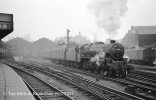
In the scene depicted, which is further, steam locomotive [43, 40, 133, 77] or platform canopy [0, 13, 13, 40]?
steam locomotive [43, 40, 133, 77]

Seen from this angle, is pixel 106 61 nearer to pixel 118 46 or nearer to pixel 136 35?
pixel 118 46

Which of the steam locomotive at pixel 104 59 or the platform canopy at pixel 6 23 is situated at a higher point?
the platform canopy at pixel 6 23

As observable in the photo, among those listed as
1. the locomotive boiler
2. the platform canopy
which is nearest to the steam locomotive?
the locomotive boiler

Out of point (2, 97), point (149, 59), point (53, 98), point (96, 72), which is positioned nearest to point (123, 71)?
point (96, 72)

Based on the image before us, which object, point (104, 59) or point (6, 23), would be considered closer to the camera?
point (6, 23)

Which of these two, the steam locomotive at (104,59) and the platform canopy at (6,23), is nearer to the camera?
the platform canopy at (6,23)

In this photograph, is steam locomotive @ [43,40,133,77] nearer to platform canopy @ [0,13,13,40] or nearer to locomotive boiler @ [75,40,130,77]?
locomotive boiler @ [75,40,130,77]

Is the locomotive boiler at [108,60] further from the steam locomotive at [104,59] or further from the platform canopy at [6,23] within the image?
the platform canopy at [6,23]

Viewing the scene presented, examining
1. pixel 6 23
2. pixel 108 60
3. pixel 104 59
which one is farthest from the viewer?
pixel 104 59

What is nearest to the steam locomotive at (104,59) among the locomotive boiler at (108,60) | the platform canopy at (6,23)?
the locomotive boiler at (108,60)

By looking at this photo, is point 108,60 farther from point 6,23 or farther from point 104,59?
point 6,23

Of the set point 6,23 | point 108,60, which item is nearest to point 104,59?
point 108,60

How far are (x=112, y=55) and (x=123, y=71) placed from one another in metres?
1.71

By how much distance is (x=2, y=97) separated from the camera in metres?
8.19
